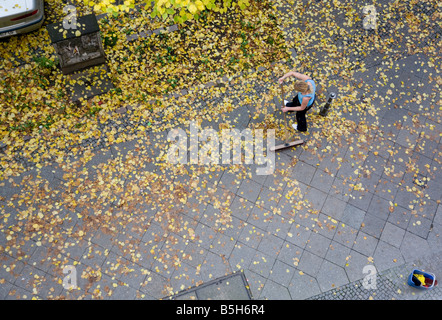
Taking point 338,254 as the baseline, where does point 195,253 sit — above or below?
above

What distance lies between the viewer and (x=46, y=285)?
6.16 meters

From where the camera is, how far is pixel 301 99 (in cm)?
693

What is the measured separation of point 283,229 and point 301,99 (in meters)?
2.69

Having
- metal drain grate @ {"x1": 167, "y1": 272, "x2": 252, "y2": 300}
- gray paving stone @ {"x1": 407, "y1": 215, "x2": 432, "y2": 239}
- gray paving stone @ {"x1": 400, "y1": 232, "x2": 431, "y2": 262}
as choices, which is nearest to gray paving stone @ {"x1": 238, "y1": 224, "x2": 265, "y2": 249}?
metal drain grate @ {"x1": 167, "y1": 272, "x2": 252, "y2": 300}

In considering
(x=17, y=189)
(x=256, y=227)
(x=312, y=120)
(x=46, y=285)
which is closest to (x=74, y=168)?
(x=17, y=189)

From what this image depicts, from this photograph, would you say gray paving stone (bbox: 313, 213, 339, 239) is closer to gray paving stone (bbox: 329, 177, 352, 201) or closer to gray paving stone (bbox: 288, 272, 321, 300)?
gray paving stone (bbox: 329, 177, 352, 201)

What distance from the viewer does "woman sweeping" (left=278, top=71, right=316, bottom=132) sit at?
652cm

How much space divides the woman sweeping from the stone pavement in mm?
562

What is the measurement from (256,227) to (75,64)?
209 inches

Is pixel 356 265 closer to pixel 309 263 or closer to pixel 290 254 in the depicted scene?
pixel 309 263

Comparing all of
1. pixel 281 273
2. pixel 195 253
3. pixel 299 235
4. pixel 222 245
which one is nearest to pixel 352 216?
pixel 299 235

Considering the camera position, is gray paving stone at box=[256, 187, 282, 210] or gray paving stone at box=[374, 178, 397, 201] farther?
gray paving stone at box=[374, 178, 397, 201]

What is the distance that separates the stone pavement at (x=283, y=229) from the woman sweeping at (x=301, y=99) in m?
0.56
